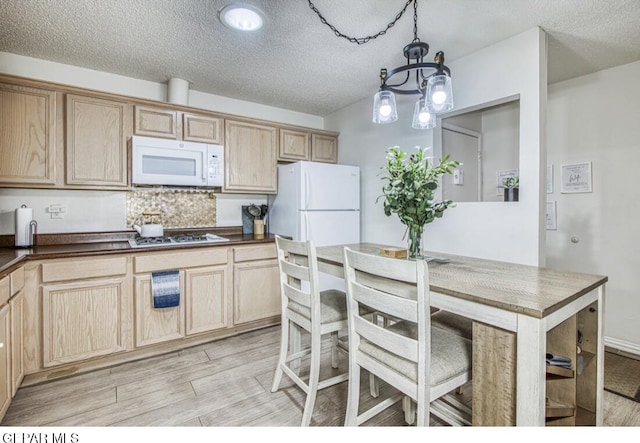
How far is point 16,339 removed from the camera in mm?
1843

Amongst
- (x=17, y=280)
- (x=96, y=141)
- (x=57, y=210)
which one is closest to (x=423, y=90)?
(x=96, y=141)

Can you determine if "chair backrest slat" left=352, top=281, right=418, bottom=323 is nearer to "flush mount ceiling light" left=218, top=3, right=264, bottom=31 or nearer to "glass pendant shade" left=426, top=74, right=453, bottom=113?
"glass pendant shade" left=426, top=74, right=453, bottom=113

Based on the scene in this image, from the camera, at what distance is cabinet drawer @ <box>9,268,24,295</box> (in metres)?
1.75

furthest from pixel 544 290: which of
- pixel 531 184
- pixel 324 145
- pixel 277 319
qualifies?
pixel 324 145

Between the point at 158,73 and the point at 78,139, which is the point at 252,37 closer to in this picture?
the point at 158,73

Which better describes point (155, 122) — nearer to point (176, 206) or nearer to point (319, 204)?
point (176, 206)

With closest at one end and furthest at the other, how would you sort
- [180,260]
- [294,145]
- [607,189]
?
[180,260] → [607,189] → [294,145]

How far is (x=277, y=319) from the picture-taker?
3.15 meters

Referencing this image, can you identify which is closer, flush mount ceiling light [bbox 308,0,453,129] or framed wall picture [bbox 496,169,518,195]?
flush mount ceiling light [bbox 308,0,453,129]

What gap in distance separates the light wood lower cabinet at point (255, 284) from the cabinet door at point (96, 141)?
122cm

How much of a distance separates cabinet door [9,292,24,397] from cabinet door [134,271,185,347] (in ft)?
2.11

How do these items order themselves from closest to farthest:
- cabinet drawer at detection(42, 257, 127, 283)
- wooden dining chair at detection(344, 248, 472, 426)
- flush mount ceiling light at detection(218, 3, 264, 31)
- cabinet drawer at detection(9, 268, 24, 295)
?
1. wooden dining chair at detection(344, 248, 472, 426)
2. cabinet drawer at detection(9, 268, 24, 295)
3. flush mount ceiling light at detection(218, 3, 264, 31)
4. cabinet drawer at detection(42, 257, 127, 283)

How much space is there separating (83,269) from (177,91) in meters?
1.76

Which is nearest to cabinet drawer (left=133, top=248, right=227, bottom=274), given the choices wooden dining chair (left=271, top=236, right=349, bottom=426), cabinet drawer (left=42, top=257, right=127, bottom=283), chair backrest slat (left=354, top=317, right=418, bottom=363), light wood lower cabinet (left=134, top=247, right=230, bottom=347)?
light wood lower cabinet (left=134, top=247, right=230, bottom=347)
